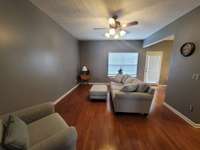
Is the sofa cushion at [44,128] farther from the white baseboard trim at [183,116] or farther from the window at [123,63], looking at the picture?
the window at [123,63]

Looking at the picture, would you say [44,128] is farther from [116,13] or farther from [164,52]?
[164,52]

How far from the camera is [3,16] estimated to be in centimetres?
186

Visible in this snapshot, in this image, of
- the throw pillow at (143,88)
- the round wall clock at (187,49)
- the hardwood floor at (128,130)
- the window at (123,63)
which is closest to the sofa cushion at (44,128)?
the hardwood floor at (128,130)

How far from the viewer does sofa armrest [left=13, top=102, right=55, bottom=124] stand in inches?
67.9

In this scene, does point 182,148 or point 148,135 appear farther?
point 148,135

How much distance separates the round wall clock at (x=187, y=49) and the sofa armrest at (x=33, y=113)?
3289mm

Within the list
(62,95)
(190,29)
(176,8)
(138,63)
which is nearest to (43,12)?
(62,95)

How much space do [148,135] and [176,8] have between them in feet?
9.36

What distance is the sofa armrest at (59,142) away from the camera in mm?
1097

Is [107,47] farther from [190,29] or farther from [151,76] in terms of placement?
[190,29]

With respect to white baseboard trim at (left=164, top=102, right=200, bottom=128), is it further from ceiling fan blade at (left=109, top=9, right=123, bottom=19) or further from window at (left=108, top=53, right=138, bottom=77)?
window at (left=108, top=53, right=138, bottom=77)

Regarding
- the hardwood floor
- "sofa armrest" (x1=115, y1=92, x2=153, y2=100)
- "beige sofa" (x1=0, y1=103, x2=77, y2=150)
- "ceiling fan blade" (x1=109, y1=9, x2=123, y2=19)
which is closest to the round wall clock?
"sofa armrest" (x1=115, y1=92, x2=153, y2=100)

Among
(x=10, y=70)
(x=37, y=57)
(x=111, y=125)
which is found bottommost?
(x=111, y=125)

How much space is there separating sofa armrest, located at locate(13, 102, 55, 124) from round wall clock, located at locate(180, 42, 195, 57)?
3.29m
